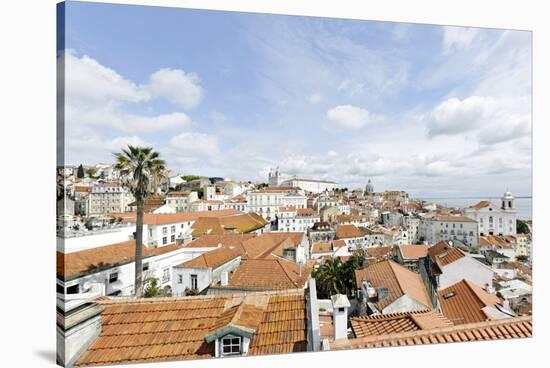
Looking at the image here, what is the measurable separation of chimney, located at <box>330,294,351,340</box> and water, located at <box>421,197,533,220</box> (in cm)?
196

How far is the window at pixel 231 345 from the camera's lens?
10.5ft

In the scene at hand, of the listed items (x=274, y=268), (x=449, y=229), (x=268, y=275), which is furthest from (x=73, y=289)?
(x=449, y=229)

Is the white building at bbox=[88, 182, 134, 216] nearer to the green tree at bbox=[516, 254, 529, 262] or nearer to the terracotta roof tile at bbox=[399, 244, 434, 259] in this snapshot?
the terracotta roof tile at bbox=[399, 244, 434, 259]

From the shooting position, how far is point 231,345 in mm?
3213

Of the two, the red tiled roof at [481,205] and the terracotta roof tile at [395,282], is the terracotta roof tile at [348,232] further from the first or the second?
the red tiled roof at [481,205]

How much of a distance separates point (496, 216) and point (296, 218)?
2.77 m

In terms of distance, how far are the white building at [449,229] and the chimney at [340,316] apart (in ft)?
6.22

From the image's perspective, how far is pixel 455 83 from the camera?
4227 mm

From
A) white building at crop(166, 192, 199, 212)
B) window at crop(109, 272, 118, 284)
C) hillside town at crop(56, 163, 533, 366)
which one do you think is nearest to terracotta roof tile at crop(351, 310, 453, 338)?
hillside town at crop(56, 163, 533, 366)

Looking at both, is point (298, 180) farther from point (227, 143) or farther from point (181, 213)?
point (181, 213)

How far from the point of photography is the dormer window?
318 cm

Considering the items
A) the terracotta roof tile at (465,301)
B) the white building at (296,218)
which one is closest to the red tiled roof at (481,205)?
the terracotta roof tile at (465,301)

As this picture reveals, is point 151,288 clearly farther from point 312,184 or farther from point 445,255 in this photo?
point 445,255

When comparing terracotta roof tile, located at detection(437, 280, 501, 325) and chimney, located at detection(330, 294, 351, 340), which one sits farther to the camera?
terracotta roof tile, located at detection(437, 280, 501, 325)
